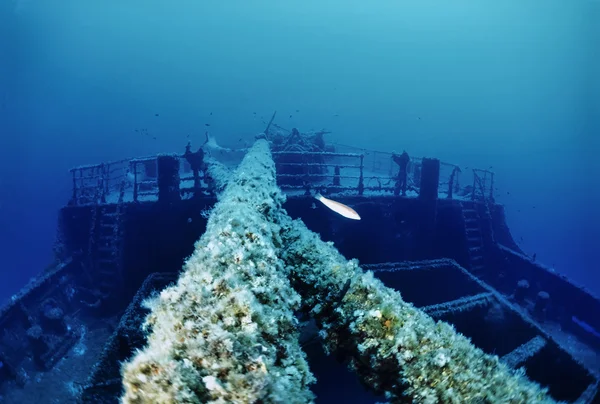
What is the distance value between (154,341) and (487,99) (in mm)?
226950

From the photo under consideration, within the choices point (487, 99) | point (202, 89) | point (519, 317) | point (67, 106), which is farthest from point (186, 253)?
point (487, 99)

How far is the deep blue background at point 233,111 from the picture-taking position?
3351 inches

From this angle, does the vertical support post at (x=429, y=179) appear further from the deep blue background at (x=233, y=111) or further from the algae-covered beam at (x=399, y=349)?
the deep blue background at (x=233, y=111)

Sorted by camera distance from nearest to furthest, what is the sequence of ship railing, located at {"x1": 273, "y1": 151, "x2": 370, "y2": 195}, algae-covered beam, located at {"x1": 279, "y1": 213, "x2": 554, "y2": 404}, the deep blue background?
algae-covered beam, located at {"x1": 279, "y1": 213, "x2": 554, "y2": 404}
ship railing, located at {"x1": 273, "y1": 151, "x2": 370, "y2": 195}
the deep blue background

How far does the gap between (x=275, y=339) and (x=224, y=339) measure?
1.04 feet

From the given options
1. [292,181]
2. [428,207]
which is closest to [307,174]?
[292,181]

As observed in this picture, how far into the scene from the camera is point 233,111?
140 m

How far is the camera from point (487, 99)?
186750 millimetres

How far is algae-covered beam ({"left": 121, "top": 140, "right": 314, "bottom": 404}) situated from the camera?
41.7 inches

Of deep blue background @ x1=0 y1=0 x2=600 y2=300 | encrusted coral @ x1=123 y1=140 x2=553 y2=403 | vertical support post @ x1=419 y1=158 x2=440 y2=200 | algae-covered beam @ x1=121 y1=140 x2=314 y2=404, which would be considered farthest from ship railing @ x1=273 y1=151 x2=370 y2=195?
deep blue background @ x1=0 y1=0 x2=600 y2=300

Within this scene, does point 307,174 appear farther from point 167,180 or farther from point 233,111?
point 233,111

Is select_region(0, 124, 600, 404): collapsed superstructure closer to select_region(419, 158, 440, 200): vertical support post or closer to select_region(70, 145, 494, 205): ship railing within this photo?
select_region(419, 158, 440, 200): vertical support post

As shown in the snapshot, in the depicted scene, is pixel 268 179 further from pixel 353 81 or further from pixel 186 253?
pixel 353 81

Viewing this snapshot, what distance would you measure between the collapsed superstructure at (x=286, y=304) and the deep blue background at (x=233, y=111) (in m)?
52.1
